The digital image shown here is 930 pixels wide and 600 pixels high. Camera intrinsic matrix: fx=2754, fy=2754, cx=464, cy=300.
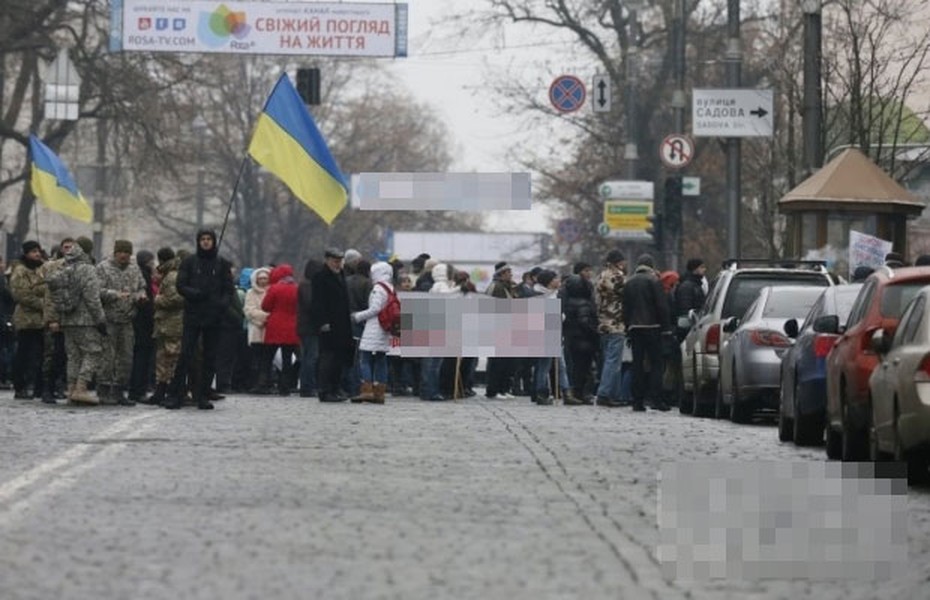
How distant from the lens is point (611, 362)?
31781 mm

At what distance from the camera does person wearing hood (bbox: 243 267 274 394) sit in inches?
1371

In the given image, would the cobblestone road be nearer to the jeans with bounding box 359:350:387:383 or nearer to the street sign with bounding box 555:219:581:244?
the jeans with bounding box 359:350:387:383

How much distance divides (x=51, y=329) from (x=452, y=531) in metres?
14.9

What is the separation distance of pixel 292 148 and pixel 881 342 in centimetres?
1695

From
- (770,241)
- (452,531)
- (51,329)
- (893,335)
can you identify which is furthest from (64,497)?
(770,241)

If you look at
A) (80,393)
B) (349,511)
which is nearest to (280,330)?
(80,393)

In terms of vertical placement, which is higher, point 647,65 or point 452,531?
point 647,65

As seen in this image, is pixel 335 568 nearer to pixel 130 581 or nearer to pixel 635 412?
pixel 130 581

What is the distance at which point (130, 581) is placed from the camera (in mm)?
10516

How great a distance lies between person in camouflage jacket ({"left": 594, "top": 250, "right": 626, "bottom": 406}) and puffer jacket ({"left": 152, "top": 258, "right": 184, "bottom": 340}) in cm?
610

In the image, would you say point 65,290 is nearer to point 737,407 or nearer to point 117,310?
point 117,310

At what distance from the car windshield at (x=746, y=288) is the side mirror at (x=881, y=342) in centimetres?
982

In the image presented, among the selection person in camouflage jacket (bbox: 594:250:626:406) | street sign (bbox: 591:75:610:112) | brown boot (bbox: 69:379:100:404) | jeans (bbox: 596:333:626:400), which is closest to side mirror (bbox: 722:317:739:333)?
person in camouflage jacket (bbox: 594:250:626:406)

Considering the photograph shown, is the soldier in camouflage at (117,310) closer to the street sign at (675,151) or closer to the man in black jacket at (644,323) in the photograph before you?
the man in black jacket at (644,323)
